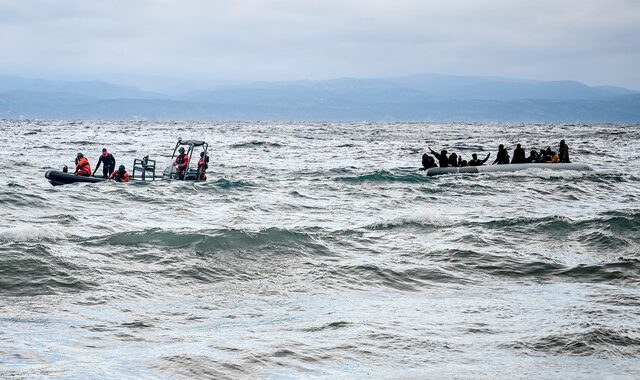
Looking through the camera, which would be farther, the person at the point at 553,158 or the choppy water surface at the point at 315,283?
the person at the point at 553,158

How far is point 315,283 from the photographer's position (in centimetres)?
1298

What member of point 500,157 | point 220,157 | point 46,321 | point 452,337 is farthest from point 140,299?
point 220,157

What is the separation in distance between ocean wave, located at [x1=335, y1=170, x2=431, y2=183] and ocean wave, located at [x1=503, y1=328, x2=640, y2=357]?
21047mm

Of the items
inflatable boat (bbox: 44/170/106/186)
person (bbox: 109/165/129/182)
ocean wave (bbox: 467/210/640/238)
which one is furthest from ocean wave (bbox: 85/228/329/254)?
person (bbox: 109/165/129/182)

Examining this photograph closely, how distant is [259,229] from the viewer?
1791cm

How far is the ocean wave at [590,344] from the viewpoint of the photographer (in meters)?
8.81

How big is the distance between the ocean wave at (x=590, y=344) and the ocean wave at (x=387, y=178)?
69.1ft

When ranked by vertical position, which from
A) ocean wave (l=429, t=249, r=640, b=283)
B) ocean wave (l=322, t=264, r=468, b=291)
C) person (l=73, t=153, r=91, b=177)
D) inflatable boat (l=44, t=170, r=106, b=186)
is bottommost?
ocean wave (l=322, t=264, r=468, b=291)

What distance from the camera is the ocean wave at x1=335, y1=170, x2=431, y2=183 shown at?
1216 inches

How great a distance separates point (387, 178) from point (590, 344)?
22.5 meters

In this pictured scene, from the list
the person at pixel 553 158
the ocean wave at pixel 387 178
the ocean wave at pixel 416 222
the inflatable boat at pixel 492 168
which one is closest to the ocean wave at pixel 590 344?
the ocean wave at pixel 416 222

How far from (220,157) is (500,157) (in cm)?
1916

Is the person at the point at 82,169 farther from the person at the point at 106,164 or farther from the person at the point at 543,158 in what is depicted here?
the person at the point at 543,158

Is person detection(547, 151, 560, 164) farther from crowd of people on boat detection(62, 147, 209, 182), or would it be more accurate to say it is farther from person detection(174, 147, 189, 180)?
person detection(174, 147, 189, 180)
